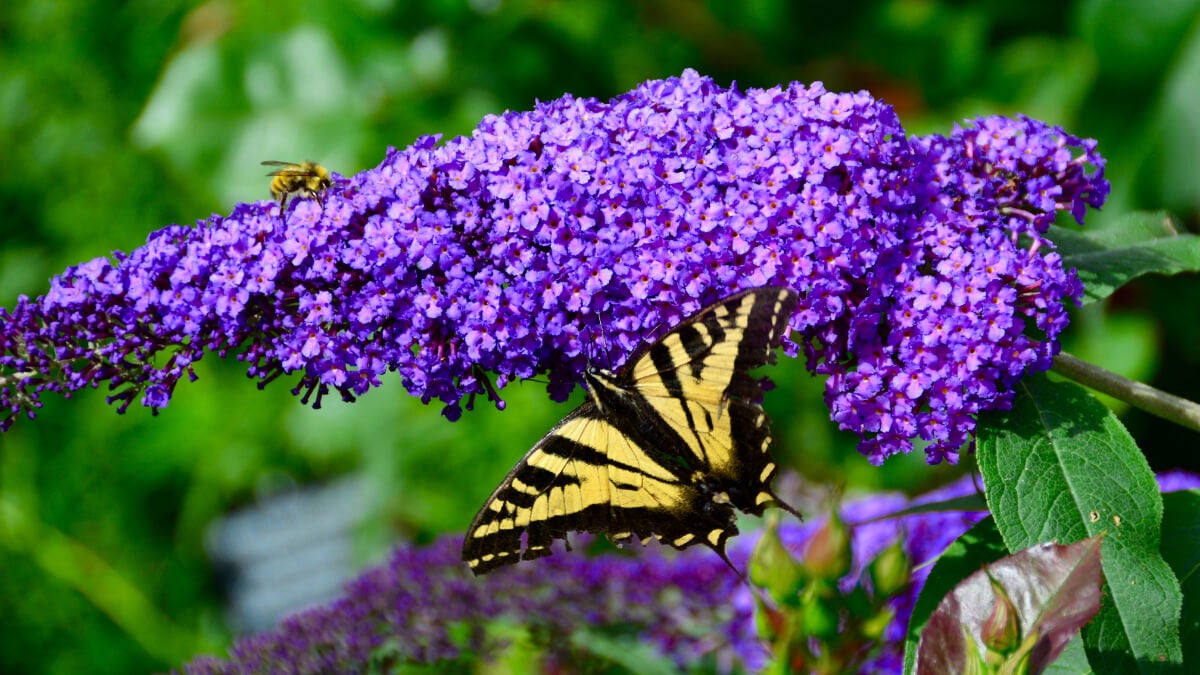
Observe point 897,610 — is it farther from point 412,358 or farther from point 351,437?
point 351,437

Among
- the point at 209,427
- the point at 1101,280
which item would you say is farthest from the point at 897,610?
the point at 209,427

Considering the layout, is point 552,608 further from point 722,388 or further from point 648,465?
point 722,388

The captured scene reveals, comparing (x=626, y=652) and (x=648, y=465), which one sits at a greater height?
(x=648, y=465)

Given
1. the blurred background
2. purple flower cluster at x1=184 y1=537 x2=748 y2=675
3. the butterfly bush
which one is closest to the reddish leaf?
the butterfly bush

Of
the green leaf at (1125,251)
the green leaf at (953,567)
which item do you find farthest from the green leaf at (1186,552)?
the green leaf at (1125,251)

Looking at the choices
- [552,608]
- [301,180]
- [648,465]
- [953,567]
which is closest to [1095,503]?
[953,567]
